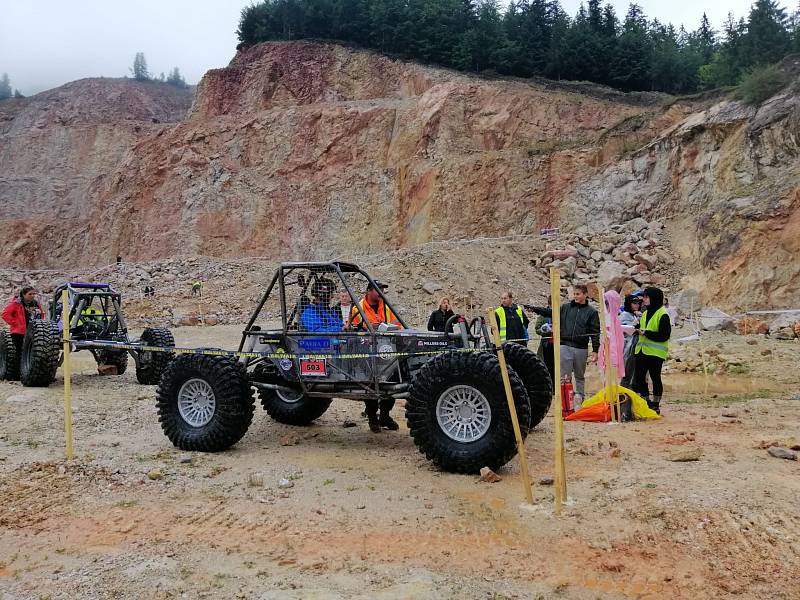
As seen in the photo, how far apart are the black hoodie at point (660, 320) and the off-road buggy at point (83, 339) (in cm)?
760

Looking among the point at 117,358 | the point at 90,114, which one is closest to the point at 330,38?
the point at 90,114

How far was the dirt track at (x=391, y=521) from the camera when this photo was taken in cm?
361

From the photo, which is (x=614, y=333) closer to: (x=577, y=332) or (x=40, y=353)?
(x=577, y=332)

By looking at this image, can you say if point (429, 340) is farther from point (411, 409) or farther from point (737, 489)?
point (737, 489)

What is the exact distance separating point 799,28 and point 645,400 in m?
36.1

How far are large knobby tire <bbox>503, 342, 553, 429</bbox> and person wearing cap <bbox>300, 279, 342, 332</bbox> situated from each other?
73.5 inches

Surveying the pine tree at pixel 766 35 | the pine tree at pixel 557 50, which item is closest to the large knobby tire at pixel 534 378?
the pine tree at pixel 766 35

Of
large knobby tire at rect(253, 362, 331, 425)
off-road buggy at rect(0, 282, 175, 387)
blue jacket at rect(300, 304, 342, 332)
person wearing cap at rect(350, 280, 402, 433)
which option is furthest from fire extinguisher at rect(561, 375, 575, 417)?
off-road buggy at rect(0, 282, 175, 387)

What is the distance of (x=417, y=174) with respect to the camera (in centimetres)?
3412

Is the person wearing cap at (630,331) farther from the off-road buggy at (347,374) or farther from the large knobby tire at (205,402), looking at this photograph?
the large knobby tire at (205,402)

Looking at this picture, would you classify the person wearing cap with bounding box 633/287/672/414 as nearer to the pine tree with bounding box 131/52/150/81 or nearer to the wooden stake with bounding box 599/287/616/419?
the wooden stake with bounding box 599/287/616/419

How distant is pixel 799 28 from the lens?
113 ft

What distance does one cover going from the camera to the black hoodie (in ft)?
25.0

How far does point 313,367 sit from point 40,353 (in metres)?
6.24
